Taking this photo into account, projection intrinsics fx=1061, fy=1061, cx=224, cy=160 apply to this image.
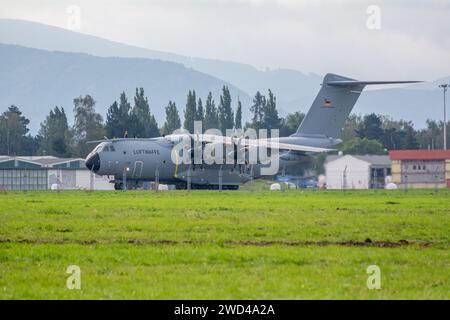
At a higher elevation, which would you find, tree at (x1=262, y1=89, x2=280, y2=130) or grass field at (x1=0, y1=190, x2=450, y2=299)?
tree at (x1=262, y1=89, x2=280, y2=130)

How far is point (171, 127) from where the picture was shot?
4715 inches

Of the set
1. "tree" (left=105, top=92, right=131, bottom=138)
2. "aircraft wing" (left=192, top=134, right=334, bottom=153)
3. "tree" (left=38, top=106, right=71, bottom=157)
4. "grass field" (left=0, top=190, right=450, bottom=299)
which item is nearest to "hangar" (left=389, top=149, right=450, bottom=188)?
"aircraft wing" (left=192, top=134, right=334, bottom=153)

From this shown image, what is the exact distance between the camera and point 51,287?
570 inches

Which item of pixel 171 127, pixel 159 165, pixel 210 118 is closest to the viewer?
pixel 159 165

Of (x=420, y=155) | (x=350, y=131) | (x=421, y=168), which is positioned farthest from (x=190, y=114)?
(x=420, y=155)

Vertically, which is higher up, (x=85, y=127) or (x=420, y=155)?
(x=85, y=127)

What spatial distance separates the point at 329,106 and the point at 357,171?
17.0 feet

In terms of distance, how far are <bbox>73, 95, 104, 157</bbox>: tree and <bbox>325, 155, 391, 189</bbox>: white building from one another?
3559cm

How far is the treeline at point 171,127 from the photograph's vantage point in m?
77.4

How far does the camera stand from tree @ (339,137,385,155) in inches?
2601

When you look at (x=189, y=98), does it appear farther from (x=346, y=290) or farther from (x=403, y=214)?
(x=346, y=290)

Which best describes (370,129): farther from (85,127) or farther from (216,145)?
(85,127)

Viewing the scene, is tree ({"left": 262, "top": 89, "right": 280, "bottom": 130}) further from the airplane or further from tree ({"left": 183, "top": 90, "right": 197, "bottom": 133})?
the airplane
